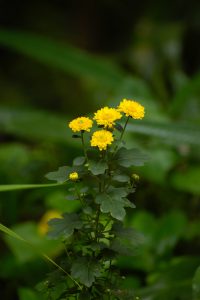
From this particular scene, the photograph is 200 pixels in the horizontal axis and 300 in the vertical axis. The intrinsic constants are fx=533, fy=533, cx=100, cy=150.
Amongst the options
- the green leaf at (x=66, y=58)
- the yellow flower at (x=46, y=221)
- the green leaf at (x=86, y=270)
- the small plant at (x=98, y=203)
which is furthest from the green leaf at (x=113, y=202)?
the green leaf at (x=66, y=58)

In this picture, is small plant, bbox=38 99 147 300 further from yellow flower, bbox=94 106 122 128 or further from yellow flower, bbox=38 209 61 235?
yellow flower, bbox=38 209 61 235

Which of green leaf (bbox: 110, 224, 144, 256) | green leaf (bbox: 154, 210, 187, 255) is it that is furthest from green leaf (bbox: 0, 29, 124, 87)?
green leaf (bbox: 110, 224, 144, 256)

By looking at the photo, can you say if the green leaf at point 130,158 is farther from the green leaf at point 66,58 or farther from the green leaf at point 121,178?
the green leaf at point 66,58

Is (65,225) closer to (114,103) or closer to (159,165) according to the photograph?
(159,165)

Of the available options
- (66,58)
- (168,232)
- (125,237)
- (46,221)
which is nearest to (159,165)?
(168,232)

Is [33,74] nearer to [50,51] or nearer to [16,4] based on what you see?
[16,4]
